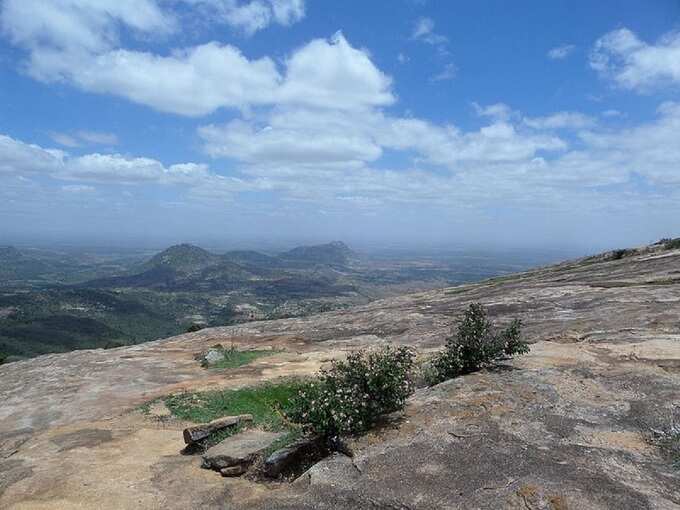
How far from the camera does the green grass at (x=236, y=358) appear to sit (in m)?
25.4

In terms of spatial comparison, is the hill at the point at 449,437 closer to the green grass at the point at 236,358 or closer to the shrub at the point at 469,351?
the shrub at the point at 469,351

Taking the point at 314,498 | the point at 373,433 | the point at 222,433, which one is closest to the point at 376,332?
the point at 222,433

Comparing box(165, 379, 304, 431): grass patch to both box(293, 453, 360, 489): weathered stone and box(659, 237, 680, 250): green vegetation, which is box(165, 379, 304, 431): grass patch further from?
box(659, 237, 680, 250): green vegetation

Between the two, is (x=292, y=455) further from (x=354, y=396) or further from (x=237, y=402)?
(x=237, y=402)

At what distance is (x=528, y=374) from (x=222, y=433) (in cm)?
881

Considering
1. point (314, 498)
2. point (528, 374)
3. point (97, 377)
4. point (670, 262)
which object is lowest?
point (97, 377)

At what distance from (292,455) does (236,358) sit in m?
16.3

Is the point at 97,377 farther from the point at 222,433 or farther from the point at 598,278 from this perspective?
the point at 598,278

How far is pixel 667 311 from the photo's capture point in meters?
21.3

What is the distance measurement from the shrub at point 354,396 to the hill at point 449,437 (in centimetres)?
49

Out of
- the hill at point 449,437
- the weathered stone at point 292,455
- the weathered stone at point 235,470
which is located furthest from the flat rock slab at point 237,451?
the weathered stone at point 292,455

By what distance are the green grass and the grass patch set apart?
520 centimetres

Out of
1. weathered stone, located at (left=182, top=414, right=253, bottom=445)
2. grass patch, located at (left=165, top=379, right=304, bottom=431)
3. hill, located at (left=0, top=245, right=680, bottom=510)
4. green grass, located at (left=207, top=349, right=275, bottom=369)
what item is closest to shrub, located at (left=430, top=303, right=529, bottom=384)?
hill, located at (left=0, top=245, right=680, bottom=510)

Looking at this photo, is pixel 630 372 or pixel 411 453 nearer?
pixel 411 453
